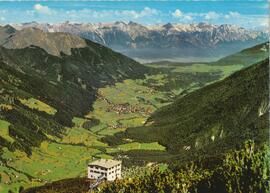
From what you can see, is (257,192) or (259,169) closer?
(257,192)

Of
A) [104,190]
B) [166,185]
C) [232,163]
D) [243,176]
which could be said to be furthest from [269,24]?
[104,190]

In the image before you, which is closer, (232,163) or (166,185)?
(232,163)

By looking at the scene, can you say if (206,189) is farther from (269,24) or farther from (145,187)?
(269,24)

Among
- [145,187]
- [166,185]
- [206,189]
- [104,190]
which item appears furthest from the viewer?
[104,190]

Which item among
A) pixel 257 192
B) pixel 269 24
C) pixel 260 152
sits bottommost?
pixel 257 192

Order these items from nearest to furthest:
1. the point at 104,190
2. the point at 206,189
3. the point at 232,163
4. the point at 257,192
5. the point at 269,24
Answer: the point at 269,24 < the point at 257,192 < the point at 232,163 < the point at 206,189 < the point at 104,190

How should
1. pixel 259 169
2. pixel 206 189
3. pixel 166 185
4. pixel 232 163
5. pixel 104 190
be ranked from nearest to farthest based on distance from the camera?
pixel 259 169
pixel 232 163
pixel 206 189
pixel 166 185
pixel 104 190

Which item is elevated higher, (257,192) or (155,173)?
(155,173)

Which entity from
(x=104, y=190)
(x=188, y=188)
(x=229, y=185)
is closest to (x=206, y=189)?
(x=188, y=188)

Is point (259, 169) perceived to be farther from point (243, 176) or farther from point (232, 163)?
point (232, 163)
